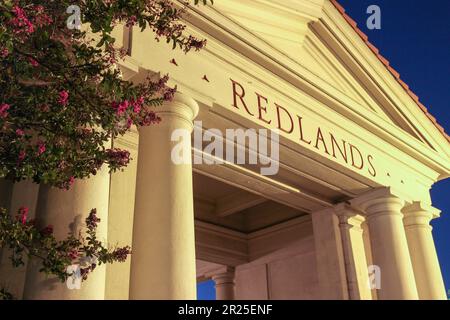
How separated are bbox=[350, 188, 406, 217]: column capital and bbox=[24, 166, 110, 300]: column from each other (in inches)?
331

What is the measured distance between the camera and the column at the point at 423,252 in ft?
43.1

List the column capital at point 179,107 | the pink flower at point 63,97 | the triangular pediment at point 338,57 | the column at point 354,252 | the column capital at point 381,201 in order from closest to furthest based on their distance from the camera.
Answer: the pink flower at point 63,97 < the column capital at point 179,107 < the triangular pediment at point 338,57 < the column capital at point 381,201 < the column at point 354,252

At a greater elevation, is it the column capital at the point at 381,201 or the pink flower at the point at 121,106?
the column capital at the point at 381,201

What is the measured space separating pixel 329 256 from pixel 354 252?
25.7 inches

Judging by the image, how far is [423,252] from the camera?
13.4 m

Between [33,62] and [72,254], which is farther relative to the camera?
[72,254]

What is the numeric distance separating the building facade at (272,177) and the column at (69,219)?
0.05 feet

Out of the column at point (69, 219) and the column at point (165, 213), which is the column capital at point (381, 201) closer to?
the column at point (165, 213)

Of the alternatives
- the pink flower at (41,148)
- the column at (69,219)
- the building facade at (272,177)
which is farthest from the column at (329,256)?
the pink flower at (41,148)

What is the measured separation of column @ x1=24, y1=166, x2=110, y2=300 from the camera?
5172 millimetres

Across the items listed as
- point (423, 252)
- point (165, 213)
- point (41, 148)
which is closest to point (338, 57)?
point (423, 252)

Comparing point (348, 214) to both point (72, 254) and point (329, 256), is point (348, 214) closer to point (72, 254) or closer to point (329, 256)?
point (329, 256)

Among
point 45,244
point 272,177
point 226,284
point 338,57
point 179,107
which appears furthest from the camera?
point 226,284

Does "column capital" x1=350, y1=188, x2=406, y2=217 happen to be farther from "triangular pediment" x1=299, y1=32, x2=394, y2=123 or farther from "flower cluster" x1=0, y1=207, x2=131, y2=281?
"flower cluster" x1=0, y1=207, x2=131, y2=281
